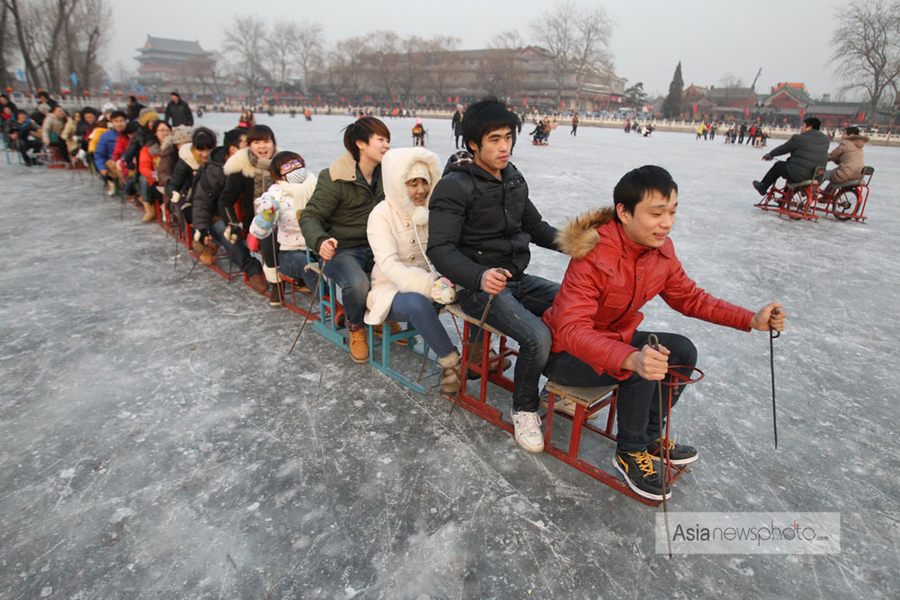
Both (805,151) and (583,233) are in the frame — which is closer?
(583,233)

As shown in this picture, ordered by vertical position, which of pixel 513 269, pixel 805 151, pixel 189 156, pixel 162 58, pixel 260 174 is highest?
pixel 162 58

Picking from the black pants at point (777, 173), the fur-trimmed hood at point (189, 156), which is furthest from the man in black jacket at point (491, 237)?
the black pants at point (777, 173)

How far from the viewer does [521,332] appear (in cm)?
231

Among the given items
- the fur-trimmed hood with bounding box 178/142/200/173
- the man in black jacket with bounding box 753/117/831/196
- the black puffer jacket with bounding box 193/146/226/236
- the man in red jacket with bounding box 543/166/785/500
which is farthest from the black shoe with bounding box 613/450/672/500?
the man in black jacket with bounding box 753/117/831/196

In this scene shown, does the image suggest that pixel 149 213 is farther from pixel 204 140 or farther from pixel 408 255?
pixel 408 255

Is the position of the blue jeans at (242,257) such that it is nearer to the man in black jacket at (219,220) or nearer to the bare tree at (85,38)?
the man in black jacket at (219,220)

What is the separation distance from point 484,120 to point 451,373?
143 cm

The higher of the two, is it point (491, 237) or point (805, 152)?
point (805, 152)

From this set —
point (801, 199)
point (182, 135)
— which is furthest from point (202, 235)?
point (801, 199)

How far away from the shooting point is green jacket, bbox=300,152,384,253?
337cm

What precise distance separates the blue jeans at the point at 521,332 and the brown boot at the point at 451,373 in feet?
1.17

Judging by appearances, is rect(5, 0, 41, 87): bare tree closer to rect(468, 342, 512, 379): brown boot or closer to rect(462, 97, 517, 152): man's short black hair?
rect(462, 97, 517, 152): man's short black hair

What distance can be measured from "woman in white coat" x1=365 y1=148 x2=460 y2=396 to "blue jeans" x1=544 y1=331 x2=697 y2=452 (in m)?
0.81

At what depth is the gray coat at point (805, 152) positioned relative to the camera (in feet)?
25.9
